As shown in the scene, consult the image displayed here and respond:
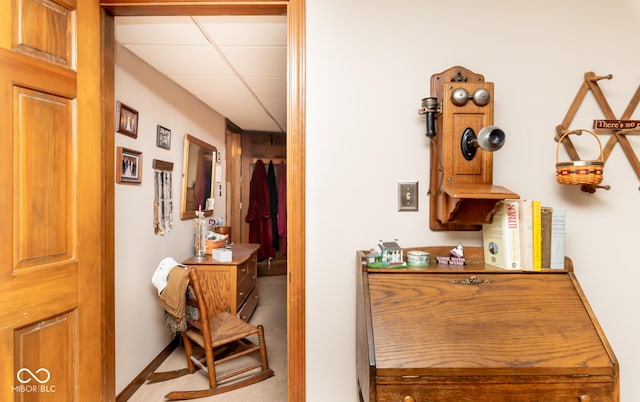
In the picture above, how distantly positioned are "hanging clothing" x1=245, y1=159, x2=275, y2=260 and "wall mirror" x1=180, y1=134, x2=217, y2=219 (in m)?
1.14

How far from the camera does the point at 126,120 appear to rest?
83.0 inches

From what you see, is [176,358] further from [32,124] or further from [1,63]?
[1,63]

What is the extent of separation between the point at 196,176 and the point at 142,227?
1006 mm

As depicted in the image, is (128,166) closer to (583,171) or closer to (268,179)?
(583,171)

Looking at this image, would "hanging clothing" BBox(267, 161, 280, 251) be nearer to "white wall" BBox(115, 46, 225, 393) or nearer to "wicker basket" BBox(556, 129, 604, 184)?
"white wall" BBox(115, 46, 225, 393)

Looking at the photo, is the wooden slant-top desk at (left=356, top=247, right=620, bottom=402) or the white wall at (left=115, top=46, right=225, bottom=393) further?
the white wall at (left=115, top=46, right=225, bottom=393)

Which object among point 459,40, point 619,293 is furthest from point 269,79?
point 619,293

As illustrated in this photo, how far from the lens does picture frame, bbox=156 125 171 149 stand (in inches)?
99.1

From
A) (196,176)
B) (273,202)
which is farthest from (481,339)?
(273,202)

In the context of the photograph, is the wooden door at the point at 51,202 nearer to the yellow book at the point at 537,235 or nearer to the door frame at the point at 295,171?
the door frame at the point at 295,171

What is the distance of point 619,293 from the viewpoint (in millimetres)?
1335

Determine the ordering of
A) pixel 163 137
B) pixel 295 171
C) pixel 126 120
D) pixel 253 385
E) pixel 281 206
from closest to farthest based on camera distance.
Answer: pixel 295 171, pixel 126 120, pixel 253 385, pixel 163 137, pixel 281 206

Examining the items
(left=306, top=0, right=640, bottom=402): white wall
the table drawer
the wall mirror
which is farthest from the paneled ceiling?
the table drawer

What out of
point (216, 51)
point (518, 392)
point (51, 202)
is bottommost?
point (518, 392)
